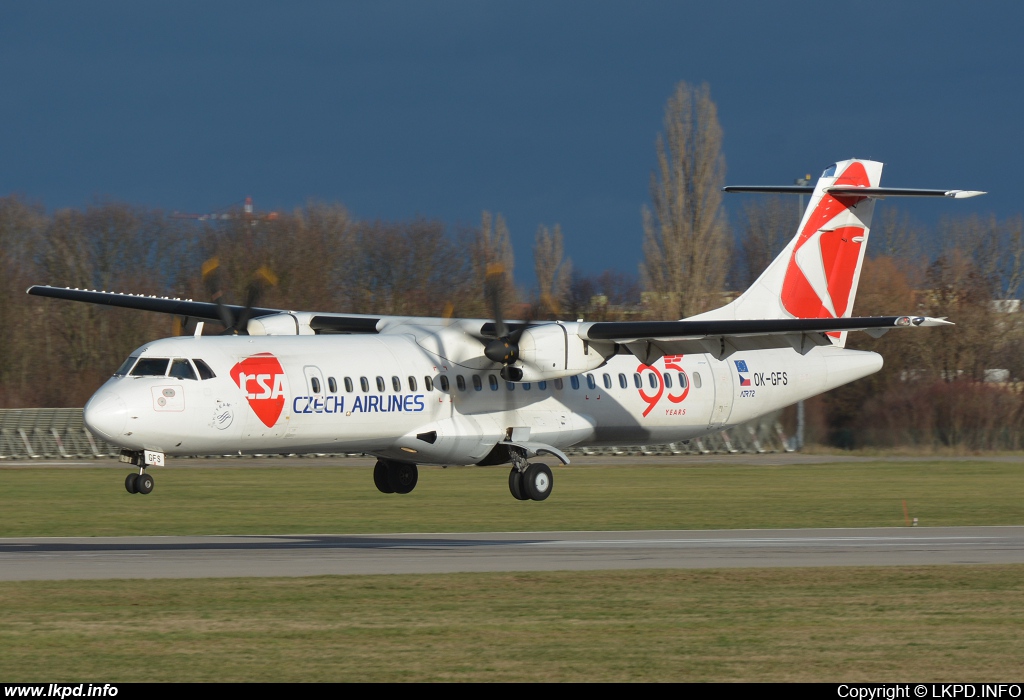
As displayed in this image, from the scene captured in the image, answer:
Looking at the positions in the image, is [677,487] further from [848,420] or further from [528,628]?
[528,628]

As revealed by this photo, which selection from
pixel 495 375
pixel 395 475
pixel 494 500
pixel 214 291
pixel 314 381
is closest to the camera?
pixel 314 381

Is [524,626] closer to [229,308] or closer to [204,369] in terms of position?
[204,369]

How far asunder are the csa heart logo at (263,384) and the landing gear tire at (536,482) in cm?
599

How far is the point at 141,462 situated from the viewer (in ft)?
74.8

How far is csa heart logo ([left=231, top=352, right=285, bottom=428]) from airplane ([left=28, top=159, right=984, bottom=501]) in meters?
0.03

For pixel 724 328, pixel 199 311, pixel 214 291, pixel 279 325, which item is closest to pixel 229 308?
pixel 214 291

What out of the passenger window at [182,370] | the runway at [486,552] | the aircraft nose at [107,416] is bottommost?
the runway at [486,552]

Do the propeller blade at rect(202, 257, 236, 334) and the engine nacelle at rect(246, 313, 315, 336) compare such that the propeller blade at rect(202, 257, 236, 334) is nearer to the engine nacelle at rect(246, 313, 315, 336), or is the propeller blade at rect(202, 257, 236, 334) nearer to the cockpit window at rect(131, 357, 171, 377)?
the engine nacelle at rect(246, 313, 315, 336)

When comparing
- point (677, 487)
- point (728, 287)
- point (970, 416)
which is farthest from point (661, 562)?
point (728, 287)

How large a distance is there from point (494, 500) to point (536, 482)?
6164 millimetres

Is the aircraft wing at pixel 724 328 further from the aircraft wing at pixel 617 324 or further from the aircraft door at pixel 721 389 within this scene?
the aircraft door at pixel 721 389

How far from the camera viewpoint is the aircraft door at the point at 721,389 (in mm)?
30438

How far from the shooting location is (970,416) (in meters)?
56.0

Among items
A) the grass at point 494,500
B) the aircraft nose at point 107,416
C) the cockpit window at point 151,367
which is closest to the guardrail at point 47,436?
the grass at point 494,500
